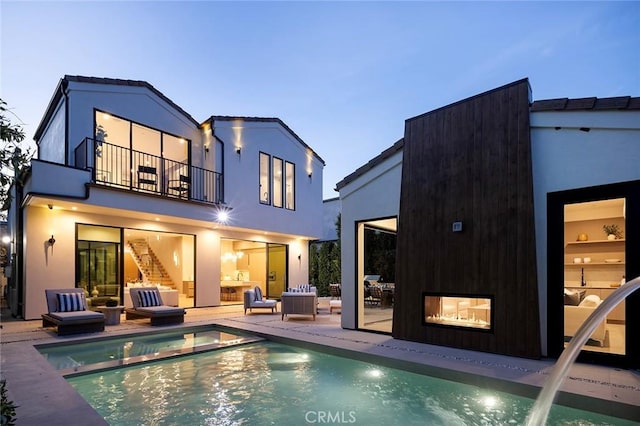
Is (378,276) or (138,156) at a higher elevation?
(138,156)

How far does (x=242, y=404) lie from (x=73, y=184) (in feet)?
24.4

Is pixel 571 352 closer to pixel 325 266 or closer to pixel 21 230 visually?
pixel 21 230

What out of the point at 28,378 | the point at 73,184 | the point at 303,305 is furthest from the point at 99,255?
the point at 28,378

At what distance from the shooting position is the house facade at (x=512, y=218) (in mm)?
5375

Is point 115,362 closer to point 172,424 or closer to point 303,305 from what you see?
point 172,424

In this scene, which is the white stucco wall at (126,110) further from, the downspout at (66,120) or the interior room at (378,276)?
the interior room at (378,276)

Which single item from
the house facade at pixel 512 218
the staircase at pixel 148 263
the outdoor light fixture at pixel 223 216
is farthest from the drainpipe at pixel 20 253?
the house facade at pixel 512 218

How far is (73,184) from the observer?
30.3ft

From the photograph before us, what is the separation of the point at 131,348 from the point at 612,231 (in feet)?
31.1

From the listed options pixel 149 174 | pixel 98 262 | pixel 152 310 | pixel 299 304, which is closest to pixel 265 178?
pixel 149 174

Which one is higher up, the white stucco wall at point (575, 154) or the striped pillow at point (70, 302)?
the white stucco wall at point (575, 154)

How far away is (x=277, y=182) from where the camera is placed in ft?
51.5

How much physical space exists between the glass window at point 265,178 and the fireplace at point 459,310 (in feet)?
30.2

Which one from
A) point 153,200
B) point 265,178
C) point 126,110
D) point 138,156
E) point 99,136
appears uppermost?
point 126,110
